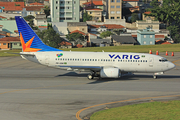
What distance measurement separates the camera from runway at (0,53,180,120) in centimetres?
2797

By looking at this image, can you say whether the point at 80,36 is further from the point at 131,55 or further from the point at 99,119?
the point at 99,119

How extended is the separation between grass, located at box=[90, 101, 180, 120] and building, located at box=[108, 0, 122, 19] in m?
160

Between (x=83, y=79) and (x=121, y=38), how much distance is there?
8274cm

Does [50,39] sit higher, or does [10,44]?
[50,39]

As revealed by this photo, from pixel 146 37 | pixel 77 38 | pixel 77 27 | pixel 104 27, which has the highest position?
pixel 77 27

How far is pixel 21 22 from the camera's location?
47.2m

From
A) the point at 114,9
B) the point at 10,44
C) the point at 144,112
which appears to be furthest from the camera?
the point at 114,9

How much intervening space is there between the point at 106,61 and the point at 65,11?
12752cm

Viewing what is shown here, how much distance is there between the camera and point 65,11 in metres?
167

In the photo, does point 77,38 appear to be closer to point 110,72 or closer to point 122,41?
point 122,41

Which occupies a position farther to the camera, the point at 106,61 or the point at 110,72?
the point at 106,61

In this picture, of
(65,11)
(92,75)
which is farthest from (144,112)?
(65,11)

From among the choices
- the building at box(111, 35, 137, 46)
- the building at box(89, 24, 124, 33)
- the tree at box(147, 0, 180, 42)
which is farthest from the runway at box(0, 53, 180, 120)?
the tree at box(147, 0, 180, 42)

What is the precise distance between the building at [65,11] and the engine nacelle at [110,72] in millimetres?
A: 127139
